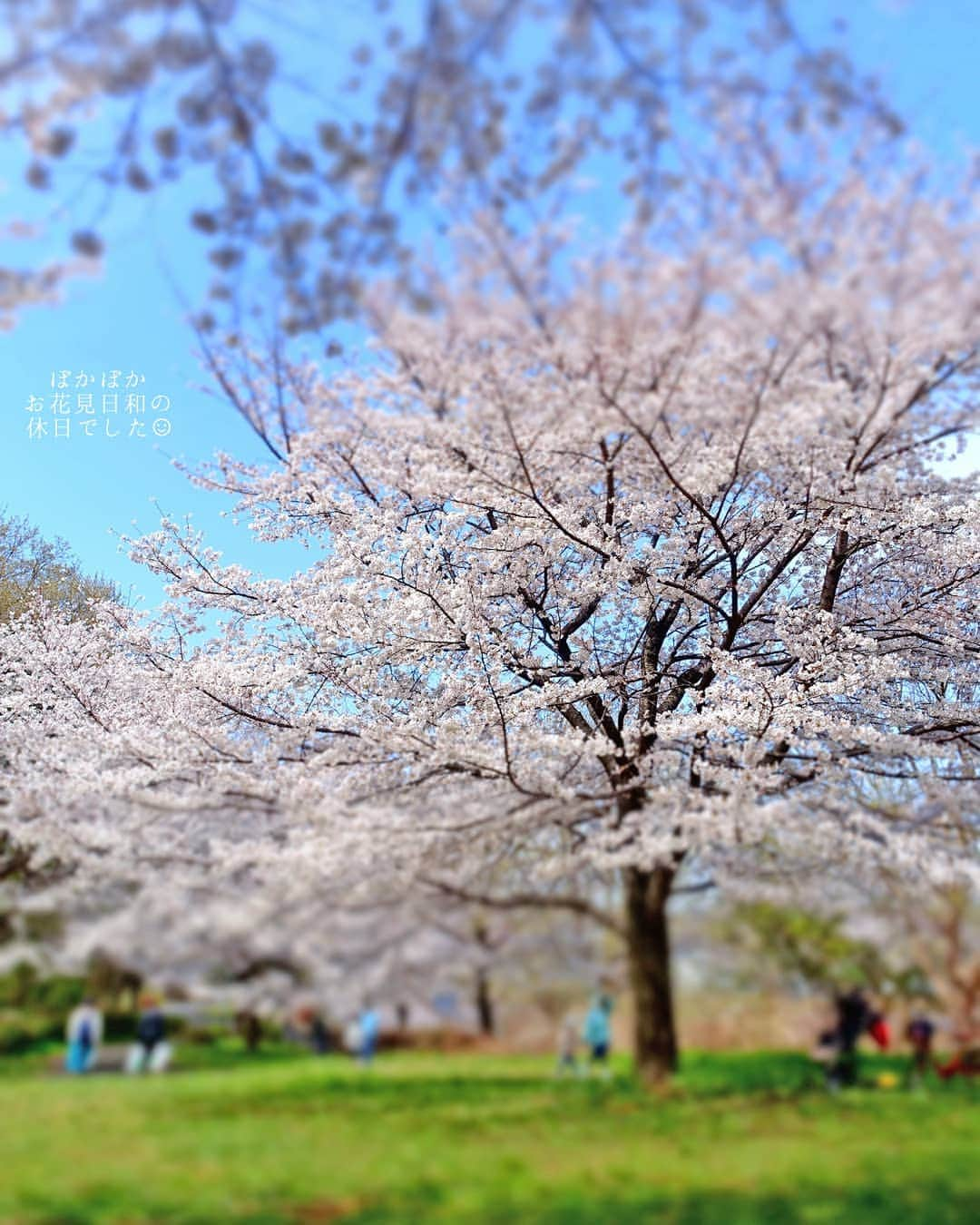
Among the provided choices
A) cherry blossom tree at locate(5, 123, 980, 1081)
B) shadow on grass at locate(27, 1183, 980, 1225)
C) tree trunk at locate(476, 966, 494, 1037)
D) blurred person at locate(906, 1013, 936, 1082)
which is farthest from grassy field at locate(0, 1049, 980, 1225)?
cherry blossom tree at locate(5, 123, 980, 1081)

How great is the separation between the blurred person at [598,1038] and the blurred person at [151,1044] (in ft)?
6.49

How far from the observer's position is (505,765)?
6.24 m

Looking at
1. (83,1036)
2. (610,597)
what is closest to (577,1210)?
(83,1036)

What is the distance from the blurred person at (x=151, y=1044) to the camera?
14.0 feet

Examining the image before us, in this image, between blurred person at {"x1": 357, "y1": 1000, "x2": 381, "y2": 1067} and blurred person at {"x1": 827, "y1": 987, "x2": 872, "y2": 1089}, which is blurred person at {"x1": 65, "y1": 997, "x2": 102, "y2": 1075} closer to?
blurred person at {"x1": 357, "y1": 1000, "x2": 381, "y2": 1067}

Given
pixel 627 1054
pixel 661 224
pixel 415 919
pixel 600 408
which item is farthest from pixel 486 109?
pixel 627 1054

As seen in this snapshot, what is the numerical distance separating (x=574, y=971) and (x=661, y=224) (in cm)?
414

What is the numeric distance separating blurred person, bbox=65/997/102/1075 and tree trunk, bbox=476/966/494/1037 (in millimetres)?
1727

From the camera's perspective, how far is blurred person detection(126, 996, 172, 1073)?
4.27 metres

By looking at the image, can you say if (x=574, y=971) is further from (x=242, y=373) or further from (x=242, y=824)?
(x=242, y=373)

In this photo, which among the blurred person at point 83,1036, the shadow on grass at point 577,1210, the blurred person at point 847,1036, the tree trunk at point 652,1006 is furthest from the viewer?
the blurred person at point 847,1036

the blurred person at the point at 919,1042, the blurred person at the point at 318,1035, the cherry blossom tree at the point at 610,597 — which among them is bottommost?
the blurred person at the point at 919,1042

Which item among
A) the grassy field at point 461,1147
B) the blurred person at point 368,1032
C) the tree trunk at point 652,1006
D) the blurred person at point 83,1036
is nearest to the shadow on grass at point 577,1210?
the grassy field at point 461,1147

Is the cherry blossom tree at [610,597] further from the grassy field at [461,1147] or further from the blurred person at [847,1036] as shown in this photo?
the blurred person at [847,1036]
